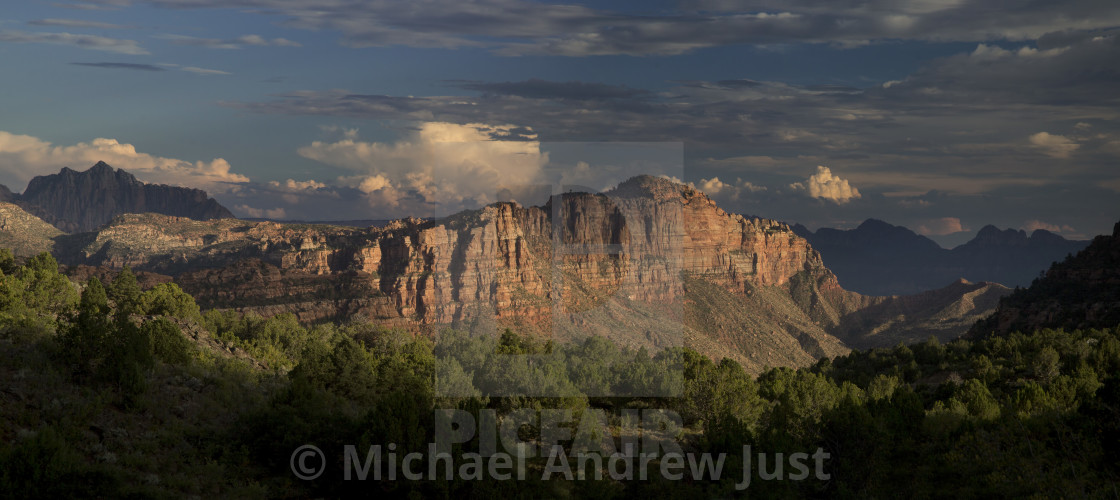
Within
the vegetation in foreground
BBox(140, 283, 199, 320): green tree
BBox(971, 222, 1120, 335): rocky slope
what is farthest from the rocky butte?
→ BBox(971, 222, 1120, 335): rocky slope

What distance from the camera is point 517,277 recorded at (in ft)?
454

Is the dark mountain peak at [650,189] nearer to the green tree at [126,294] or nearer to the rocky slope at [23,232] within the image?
the green tree at [126,294]

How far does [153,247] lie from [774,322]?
158 meters

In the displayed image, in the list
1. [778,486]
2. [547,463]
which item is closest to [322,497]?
[547,463]

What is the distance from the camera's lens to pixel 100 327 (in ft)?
98.6

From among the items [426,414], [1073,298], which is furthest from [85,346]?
[1073,298]

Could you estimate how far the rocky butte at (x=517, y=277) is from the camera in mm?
109375

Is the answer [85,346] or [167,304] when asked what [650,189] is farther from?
[85,346]

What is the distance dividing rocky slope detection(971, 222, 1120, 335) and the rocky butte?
1682 inches

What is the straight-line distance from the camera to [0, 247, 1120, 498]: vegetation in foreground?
25.3 meters

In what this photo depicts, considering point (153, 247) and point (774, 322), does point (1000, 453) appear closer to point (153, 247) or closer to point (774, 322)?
point (774, 322)

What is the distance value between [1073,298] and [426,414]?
295 feet

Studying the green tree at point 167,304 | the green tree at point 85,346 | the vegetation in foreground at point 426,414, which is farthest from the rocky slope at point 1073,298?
the green tree at point 85,346

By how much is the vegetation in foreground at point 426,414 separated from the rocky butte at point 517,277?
35.2 metres
